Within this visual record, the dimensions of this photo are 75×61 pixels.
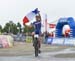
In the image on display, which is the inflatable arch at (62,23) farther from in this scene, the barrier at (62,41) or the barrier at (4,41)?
the barrier at (4,41)

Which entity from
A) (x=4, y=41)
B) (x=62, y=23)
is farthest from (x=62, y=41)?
(x=62, y=23)

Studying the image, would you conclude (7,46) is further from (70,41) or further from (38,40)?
(38,40)

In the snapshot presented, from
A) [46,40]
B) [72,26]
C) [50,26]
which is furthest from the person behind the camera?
[50,26]

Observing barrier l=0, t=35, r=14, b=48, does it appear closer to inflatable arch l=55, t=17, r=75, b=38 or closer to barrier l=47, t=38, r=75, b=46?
barrier l=47, t=38, r=75, b=46

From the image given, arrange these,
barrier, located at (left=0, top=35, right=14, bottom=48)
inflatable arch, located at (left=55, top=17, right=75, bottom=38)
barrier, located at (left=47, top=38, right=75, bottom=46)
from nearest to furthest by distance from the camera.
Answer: barrier, located at (left=0, top=35, right=14, bottom=48) < barrier, located at (left=47, top=38, right=75, bottom=46) < inflatable arch, located at (left=55, top=17, right=75, bottom=38)

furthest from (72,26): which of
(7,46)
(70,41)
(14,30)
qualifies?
(14,30)

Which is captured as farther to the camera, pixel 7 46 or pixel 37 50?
pixel 7 46

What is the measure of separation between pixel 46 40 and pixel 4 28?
300 ft

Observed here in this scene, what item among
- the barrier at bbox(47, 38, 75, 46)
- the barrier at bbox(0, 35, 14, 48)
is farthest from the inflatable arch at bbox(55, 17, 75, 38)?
the barrier at bbox(0, 35, 14, 48)

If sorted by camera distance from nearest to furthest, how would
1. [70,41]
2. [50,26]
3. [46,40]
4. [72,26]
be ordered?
[70,41]
[46,40]
[72,26]
[50,26]

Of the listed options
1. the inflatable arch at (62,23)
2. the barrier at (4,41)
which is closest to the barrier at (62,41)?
the inflatable arch at (62,23)

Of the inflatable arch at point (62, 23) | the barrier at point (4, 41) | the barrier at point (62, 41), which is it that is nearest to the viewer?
the barrier at point (4, 41)

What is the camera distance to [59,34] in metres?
51.8

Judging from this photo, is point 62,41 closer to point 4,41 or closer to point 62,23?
point 4,41
